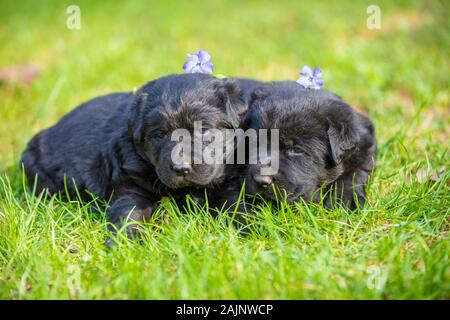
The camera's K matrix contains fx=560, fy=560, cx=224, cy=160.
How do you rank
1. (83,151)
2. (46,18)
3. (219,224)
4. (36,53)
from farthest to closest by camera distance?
(46,18), (36,53), (83,151), (219,224)

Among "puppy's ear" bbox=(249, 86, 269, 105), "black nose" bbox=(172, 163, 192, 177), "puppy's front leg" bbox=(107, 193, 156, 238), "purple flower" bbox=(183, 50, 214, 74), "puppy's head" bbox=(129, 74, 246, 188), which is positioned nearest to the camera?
"black nose" bbox=(172, 163, 192, 177)

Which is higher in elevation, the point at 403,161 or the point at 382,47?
the point at 382,47

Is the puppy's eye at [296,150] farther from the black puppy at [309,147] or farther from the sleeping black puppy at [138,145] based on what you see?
the sleeping black puppy at [138,145]

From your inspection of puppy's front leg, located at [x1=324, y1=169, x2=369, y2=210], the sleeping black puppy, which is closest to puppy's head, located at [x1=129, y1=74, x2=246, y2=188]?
the sleeping black puppy

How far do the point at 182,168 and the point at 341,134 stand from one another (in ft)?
3.67

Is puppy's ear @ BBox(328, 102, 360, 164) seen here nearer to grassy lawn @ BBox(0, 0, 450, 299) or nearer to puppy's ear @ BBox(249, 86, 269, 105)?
grassy lawn @ BBox(0, 0, 450, 299)

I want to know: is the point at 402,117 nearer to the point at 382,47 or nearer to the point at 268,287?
the point at 382,47

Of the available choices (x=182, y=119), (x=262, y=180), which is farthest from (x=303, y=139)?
(x=182, y=119)

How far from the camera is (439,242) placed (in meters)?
3.15

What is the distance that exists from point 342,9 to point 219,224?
7613 mm

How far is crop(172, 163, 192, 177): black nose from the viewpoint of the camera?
359 centimetres

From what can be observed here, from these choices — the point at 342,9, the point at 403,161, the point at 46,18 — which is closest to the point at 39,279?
the point at 403,161
